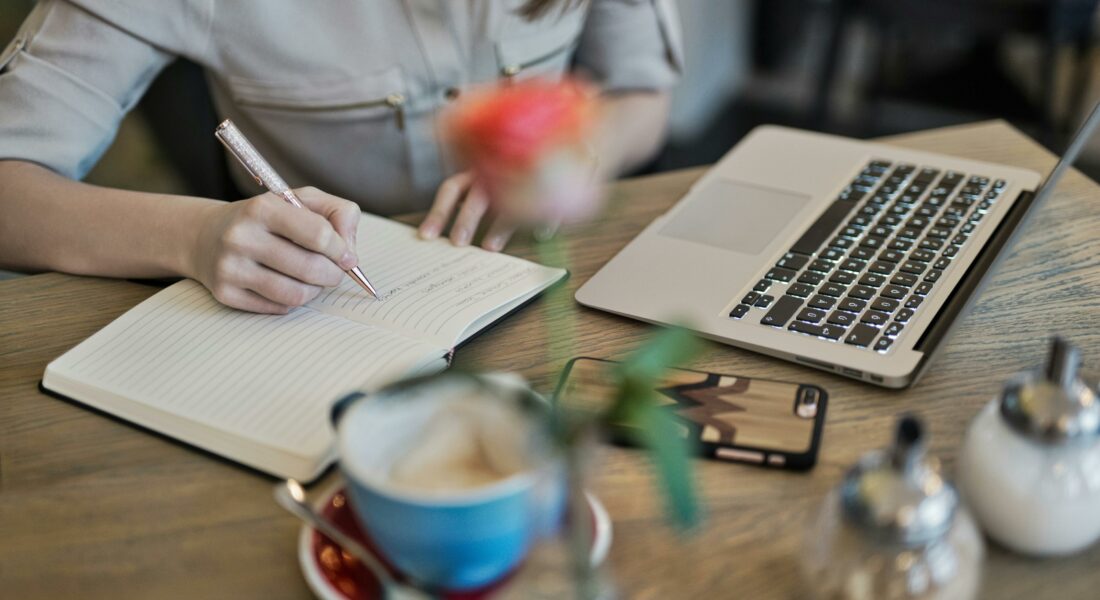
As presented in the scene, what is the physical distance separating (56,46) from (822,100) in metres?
1.92

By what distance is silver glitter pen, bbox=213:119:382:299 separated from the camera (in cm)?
69

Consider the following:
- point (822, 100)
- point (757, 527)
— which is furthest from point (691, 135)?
point (757, 527)

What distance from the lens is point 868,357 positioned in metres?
0.63

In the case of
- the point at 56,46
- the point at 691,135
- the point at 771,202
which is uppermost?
the point at 56,46

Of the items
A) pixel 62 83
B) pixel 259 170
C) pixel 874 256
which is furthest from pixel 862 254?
pixel 62 83

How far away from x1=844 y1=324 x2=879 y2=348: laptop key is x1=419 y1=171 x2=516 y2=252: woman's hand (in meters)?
0.27

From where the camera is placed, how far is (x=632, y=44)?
44.8 inches

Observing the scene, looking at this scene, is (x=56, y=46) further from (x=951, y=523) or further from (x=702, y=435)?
(x=951, y=523)

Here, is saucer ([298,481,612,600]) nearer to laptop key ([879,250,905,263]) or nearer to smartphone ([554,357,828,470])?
smartphone ([554,357,828,470])

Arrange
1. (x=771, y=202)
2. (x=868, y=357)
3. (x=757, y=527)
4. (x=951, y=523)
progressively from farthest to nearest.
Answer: (x=771, y=202) → (x=868, y=357) → (x=757, y=527) → (x=951, y=523)

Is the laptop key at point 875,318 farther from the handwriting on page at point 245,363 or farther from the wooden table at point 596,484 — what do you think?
the handwriting on page at point 245,363

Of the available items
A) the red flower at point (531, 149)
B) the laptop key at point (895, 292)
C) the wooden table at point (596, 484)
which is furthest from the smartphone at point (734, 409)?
the red flower at point (531, 149)

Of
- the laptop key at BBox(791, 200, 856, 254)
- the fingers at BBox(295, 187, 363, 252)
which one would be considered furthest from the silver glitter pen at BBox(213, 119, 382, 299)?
the laptop key at BBox(791, 200, 856, 254)

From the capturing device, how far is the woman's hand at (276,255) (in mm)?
684
